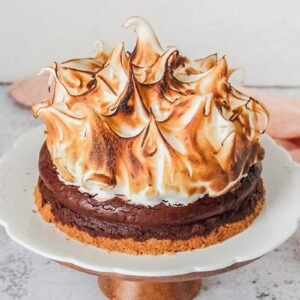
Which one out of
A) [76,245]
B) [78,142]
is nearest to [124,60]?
[78,142]

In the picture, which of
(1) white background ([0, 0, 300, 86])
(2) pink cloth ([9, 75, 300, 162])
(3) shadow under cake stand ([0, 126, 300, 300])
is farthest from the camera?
(1) white background ([0, 0, 300, 86])

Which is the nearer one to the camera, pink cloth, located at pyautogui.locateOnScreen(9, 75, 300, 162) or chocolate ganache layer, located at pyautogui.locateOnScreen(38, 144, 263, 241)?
chocolate ganache layer, located at pyautogui.locateOnScreen(38, 144, 263, 241)

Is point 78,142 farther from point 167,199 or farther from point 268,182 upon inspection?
point 268,182

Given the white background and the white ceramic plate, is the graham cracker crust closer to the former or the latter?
the white ceramic plate

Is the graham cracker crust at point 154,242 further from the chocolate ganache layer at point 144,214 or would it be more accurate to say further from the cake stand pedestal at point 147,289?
the cake stand pedestal at point 147,289

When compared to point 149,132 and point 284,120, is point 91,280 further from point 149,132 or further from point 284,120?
point 284,120

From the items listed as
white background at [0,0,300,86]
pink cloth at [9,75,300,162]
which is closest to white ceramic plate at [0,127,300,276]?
pink cloth at [9,75,300,162]
